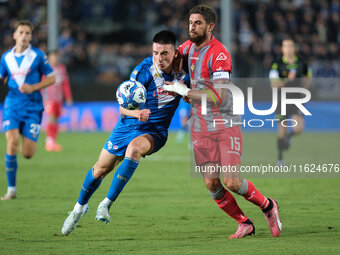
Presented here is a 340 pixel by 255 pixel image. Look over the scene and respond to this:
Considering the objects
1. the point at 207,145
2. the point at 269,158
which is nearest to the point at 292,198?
the point at 207,145

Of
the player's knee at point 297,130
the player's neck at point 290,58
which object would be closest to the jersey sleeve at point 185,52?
the player's neck at point 290,58

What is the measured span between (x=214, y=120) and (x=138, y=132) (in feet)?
2.65

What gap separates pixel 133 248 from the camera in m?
6.31

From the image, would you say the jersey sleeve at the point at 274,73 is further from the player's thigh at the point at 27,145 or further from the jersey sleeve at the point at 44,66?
the player's thigh at the point at 27,145

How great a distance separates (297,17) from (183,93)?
20.6m

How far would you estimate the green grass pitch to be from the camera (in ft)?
21.0

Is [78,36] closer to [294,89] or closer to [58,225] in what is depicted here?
[294,89]

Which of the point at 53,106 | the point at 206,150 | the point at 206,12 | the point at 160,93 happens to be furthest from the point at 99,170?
the point at 53,106

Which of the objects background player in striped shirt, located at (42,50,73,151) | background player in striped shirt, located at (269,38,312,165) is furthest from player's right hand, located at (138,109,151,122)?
background player in striped shirt, located at (42,50,73,151)

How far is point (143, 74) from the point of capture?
7066 mm

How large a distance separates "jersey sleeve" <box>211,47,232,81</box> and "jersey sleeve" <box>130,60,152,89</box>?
2.39 ft

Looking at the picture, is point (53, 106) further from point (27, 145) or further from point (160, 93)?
point (160, 93)

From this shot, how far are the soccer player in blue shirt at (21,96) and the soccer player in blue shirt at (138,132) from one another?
319 cm

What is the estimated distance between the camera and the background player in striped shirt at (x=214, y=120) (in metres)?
6.70
